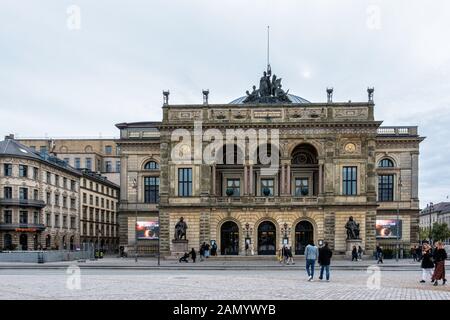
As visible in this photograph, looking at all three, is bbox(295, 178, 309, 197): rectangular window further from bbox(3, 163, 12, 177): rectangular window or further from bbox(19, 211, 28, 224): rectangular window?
bbox(3, 163, 12, 177): rectangular window

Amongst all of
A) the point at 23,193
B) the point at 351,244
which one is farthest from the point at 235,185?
the point at 23,193

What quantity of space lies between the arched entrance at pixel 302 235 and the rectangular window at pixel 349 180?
5.20 m

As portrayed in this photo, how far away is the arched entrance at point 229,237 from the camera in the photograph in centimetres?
6238

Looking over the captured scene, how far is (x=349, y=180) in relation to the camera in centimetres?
6147

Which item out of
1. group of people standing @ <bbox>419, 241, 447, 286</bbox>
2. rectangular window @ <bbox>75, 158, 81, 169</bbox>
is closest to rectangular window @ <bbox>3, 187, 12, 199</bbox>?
rectangular window @ <bbox>75, 158, 81, 169</bbox>

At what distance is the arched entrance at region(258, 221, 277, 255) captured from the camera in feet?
204

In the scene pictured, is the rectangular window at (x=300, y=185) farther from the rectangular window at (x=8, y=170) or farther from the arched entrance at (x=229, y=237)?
the rectangular window at (x=8, y=170)

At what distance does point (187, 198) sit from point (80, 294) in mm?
41151

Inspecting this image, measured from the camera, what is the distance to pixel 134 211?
71438mm

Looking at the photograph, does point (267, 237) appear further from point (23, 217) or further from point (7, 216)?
point (7, 216)

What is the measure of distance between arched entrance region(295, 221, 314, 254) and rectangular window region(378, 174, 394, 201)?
13.4 metres

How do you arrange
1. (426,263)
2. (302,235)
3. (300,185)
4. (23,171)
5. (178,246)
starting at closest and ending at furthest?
(426,263) < (178,246) < (302,235) < (300,185) < (23,171)

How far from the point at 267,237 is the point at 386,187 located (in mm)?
18128
